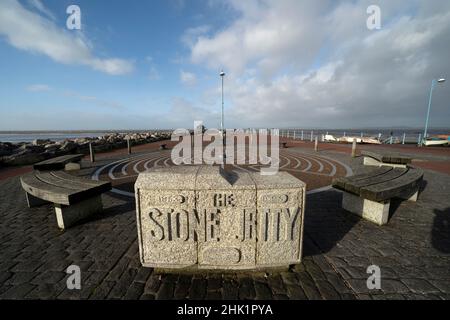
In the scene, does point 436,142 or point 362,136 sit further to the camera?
point 362,136

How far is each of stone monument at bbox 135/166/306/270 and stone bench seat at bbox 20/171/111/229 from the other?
6.64 ft

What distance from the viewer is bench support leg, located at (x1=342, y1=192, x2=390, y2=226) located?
3.73 m

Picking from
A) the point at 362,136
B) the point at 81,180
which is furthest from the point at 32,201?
the point at 362,136

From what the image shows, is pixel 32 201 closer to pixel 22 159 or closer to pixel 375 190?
pixel 375 190

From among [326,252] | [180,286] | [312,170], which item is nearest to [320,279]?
[326,252]

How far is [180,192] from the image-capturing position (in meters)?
2.25

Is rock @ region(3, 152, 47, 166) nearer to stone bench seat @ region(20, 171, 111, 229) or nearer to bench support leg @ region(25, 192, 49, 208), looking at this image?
bench support leg @ region(25, 192, 49, 208)

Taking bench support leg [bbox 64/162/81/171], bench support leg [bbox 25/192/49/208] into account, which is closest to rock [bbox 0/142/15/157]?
bench support leg [bbox 64/162/81/171]

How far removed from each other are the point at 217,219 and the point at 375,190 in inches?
124

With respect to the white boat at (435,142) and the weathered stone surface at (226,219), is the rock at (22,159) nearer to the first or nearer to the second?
the weathered stone surface at (226,219)

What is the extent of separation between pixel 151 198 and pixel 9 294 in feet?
6.47

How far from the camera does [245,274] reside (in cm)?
249

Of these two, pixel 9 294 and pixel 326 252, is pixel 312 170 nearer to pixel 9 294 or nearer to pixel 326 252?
pixel 326 252
